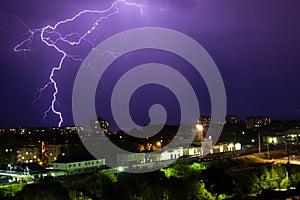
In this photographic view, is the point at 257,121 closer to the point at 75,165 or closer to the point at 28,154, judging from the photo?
the point at 28,154

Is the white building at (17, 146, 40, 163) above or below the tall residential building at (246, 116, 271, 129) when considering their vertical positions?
below

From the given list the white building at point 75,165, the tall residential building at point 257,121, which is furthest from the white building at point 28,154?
the tall residential building at point 257,121

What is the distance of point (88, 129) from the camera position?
136 ft

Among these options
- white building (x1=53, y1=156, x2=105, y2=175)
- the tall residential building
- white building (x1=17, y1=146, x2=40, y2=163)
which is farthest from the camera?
the tall residential building

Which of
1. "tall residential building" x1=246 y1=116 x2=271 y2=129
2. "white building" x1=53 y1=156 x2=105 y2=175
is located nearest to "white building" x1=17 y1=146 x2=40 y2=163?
"white building" x1=53 y1=156 x2=105 y2=175

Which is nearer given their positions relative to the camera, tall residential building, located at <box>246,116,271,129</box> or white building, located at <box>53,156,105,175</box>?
white building, located at <box>53,156,105,175</box>

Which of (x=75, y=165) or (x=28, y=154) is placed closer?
(x=75, y=165)

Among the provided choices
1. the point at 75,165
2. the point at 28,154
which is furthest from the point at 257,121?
the point at 75,165

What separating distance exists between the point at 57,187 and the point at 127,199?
70.1 inches

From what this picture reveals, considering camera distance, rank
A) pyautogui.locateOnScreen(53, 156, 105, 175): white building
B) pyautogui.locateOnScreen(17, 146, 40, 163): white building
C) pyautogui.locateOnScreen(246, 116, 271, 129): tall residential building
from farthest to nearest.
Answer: pyautogui.locateOnScreen(246, 116, 271, 129): tall residential building
pyautogui.locateOnScreen(17, 146, 40, 163): white building
pyautogui.locateOnScreen(53, 156, 105, 175): white building

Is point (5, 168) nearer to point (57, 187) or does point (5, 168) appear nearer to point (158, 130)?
point (57, 187)

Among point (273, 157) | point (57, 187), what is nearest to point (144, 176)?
point (57, 187)

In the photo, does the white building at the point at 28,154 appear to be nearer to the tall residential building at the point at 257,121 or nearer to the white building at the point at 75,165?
the white building at the point at 75,165

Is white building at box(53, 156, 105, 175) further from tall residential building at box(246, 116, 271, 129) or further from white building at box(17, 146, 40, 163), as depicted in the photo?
tall residential building at box(246, 116, 271, 129)
